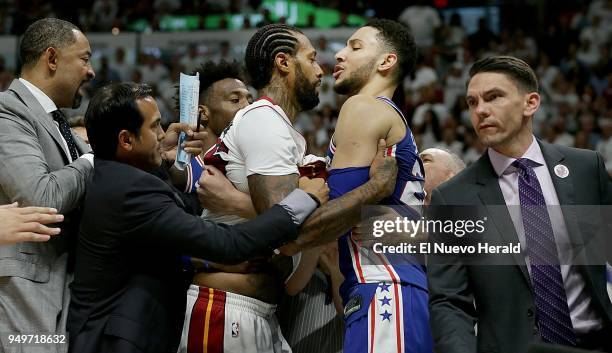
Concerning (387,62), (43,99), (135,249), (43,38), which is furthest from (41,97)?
(387,62)

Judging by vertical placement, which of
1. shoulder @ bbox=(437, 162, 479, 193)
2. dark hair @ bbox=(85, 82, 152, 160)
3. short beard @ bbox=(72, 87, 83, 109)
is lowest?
shoulder @ bbox=(437, 162, 479, 193)

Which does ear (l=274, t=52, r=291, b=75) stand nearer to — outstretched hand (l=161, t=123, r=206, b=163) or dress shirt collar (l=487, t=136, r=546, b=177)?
outstretched hand (l=161, t=123, r=206, b=163)

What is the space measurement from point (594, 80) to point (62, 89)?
36.9 feet

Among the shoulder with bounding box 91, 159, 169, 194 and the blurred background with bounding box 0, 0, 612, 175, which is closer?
the shoulder with bounding box 91, 159, 169, 194

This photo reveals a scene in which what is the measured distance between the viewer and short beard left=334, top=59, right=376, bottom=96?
4098mm

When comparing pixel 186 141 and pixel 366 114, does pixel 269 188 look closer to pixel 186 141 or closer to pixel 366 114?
pixel 366 114

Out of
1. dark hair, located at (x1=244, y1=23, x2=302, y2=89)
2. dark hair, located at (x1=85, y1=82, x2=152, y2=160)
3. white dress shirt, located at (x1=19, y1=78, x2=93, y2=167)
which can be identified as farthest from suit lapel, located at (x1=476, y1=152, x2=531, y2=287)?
white dress shirt, located at (x1=19, y1=78, x2=93, y2=167)

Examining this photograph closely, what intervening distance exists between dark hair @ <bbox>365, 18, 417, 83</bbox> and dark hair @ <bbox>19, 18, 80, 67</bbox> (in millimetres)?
1490

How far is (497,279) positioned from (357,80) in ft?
4.38

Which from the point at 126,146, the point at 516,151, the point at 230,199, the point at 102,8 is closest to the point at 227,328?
the point at 230,199

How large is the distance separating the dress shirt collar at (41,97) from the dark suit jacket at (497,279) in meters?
1.81

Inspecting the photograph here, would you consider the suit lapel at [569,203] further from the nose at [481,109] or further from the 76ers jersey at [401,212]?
the 76ers jersey at [401,212]

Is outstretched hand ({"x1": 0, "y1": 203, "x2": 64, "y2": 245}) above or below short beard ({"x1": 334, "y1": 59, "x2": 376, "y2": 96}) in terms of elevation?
below

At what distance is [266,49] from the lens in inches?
157
